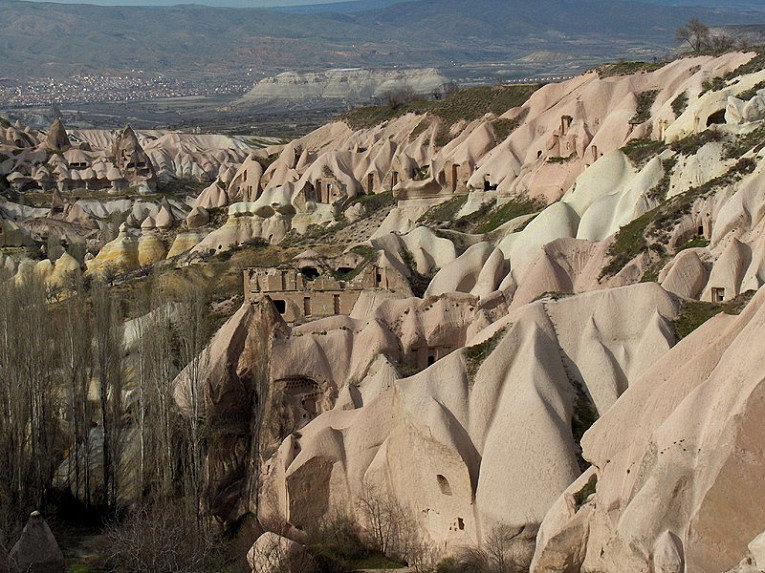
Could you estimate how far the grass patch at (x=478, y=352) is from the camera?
87.3 feet

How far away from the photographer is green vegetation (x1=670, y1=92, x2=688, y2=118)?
5194 centimetres

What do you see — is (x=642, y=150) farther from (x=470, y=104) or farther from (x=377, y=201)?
(x=470, y=104)

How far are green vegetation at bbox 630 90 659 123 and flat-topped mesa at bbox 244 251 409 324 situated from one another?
18.3m

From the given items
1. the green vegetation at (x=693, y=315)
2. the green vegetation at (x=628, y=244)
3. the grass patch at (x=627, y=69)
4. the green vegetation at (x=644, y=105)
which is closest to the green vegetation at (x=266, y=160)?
the grass patch at (x=627, y=69)

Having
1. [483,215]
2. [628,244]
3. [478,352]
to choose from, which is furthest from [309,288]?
[483,215]

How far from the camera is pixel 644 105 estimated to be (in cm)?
5662

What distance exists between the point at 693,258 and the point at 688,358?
34.0 feet

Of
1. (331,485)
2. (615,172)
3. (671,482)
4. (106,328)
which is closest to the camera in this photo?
(671,482)

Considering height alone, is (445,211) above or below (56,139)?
above

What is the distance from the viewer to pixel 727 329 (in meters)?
21.6

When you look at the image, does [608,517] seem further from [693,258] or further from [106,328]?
[106,328]

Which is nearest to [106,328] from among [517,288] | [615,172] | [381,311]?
[381,311]

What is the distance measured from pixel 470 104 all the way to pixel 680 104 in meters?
26.1

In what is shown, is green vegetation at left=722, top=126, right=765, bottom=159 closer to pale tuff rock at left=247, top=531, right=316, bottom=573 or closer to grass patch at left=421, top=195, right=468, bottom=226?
grass patch at left=421, top=195, right=468, bottom=226
